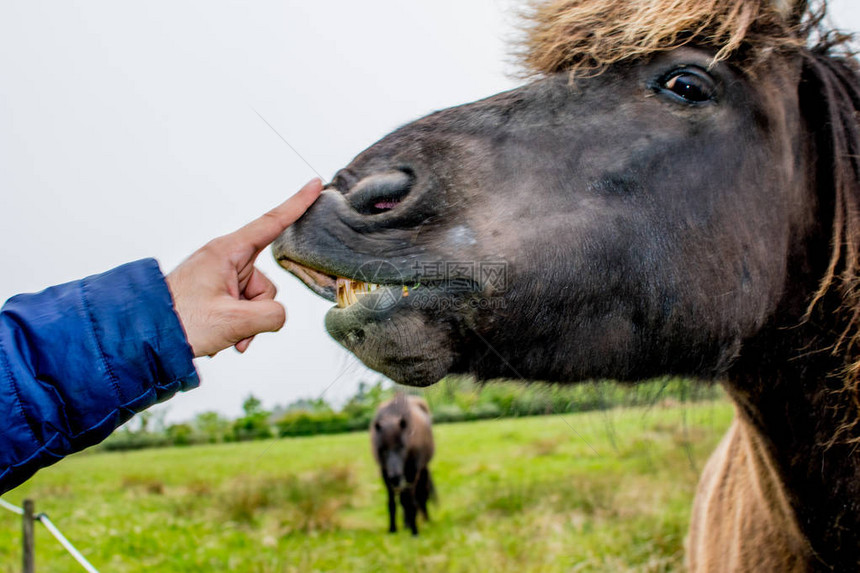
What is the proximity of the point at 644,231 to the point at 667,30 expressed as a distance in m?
0.61

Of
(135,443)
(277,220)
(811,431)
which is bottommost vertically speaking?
(135,443)

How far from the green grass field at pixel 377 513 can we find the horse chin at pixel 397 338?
104cm

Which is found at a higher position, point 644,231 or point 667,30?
point 667,30

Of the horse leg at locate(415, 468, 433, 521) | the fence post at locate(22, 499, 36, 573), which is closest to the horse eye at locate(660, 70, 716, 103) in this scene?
the fence post at locate(22, 499, 36, 573)

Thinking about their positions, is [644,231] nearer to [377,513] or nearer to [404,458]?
[404,458]

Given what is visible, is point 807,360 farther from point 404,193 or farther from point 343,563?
point 343,563

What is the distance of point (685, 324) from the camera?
6.39 ft

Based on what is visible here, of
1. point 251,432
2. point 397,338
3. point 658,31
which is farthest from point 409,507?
point 658,31

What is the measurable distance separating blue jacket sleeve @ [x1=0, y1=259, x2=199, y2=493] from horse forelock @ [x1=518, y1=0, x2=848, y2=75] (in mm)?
1438

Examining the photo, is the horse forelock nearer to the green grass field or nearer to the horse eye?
the horse eye

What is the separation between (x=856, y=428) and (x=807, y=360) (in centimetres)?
25

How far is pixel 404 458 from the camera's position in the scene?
1184 centimetres

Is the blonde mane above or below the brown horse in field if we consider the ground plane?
above

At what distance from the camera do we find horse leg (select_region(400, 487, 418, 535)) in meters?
10.7
